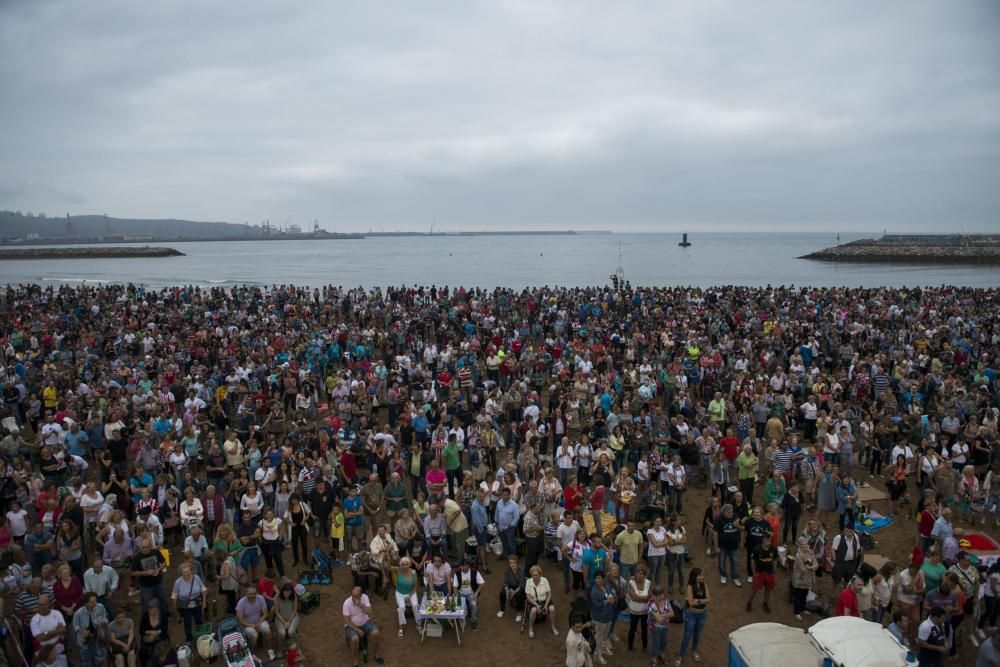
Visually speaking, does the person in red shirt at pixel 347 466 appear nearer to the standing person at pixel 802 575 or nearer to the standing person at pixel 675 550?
the standing person at pixel 675 550

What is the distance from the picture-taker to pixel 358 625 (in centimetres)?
706

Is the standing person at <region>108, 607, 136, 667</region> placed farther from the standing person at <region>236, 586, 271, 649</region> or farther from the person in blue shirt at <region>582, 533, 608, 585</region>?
the person in blue shirt at <region>582, 533, 608, 585</region>

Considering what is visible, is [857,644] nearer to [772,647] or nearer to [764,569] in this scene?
[772,647]

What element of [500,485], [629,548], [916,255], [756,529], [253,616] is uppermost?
[916,255]

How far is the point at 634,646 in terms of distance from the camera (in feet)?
24.0

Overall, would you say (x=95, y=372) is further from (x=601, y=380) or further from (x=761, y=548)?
(x=761, y=548)

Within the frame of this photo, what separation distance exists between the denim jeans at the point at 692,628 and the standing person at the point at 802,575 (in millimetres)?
1614

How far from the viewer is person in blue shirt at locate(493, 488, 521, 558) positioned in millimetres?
8586

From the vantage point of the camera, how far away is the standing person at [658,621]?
22.5 feet

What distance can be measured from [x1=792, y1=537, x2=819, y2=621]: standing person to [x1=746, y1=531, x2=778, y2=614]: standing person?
285mm

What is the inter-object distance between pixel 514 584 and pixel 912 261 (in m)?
101

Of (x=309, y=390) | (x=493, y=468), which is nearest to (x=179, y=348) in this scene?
(x=309, y=390)

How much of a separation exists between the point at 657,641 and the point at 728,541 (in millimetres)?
1919

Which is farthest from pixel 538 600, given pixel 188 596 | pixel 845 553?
pixel 188 596
